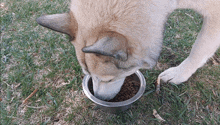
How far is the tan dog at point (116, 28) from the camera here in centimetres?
136

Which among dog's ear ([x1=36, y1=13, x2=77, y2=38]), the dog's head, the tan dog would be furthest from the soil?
dog's ear ([x1=36, y1=13, x2=77, y2=38])

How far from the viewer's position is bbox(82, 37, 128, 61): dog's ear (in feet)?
3.95

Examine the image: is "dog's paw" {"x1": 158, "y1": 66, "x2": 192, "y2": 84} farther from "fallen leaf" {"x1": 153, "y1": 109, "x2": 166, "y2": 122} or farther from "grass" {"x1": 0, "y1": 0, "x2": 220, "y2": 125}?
"fallen leaf" {"x1": 153, "y1": 109, "x2": 166, "y2": 122}

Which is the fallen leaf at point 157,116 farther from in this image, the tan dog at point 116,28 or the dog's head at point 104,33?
the dog's head at point 104,33

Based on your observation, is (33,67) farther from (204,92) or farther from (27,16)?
(204,92)

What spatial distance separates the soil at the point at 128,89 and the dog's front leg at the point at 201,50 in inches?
15.4

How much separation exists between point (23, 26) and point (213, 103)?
381 centimetres

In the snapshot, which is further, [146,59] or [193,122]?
[193,122]

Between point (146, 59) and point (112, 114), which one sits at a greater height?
point (146, 59)

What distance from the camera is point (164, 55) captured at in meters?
3.17

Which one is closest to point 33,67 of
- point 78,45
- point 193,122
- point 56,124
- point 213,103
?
point 56,124

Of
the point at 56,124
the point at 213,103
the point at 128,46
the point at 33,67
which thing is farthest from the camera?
the point at 33,67

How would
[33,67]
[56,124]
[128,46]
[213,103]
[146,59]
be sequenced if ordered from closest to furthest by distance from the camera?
[128,46]
[146,59]
[56,124]
[213,103]
[33,67]

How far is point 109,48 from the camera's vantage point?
1285 millimetres
